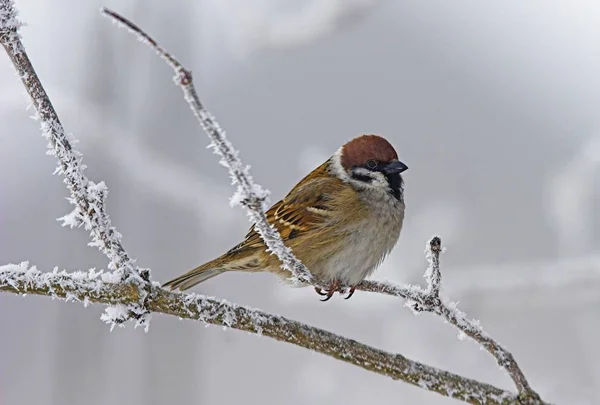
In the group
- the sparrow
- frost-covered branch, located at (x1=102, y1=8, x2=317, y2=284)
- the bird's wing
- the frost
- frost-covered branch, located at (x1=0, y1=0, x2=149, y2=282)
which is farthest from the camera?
the bird's wing

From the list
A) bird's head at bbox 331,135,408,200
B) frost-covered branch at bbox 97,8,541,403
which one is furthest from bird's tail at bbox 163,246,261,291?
frost-covered branch at bbox 97,8,541,403

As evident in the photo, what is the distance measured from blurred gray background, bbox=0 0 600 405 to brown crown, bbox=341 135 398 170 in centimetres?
39

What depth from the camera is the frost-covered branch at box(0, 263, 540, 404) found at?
131 cm

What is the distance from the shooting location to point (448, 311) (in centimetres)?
150

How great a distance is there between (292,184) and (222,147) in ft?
11.4

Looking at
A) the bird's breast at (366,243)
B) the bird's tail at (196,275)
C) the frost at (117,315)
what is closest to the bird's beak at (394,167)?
the bird's breast at (366,243)

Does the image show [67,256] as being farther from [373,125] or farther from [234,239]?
[373,125]

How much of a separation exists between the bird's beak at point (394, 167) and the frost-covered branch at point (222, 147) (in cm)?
129

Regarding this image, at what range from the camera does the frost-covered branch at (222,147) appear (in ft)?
3.25

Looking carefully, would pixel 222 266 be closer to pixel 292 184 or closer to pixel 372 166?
pixel 372 166

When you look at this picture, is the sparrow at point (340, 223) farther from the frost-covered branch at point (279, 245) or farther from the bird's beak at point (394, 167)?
the frost-covered branch at point (279, 245)

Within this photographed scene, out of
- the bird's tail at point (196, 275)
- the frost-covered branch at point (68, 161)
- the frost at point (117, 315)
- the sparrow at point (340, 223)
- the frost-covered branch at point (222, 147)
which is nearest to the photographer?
the frost-covered branch at point (222, 147)

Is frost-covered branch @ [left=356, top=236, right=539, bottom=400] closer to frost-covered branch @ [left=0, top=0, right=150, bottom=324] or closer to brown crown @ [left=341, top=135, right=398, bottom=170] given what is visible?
frost-covered branch @ [left=0, top=0, right=150, bottom=324]

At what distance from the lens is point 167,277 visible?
13.6ft
